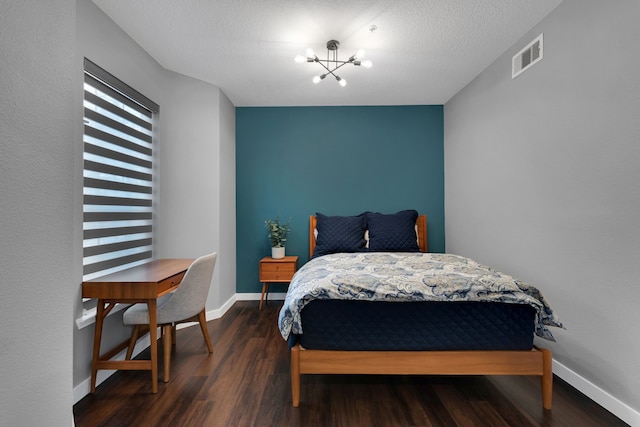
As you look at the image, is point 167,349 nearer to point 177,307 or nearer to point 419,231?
point 177,307

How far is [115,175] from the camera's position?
2.40 meters

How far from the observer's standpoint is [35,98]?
1038 millimetres

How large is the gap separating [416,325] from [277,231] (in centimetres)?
229

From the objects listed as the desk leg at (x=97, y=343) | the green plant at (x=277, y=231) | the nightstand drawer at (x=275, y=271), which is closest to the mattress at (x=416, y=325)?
the desk leg at (x=97, y=343)

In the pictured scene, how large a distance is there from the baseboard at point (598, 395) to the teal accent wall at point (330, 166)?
6.71 feet

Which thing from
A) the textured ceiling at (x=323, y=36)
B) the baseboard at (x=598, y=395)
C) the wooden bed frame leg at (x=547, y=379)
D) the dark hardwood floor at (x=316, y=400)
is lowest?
the dark hardwood floor at (x=316, y=400)

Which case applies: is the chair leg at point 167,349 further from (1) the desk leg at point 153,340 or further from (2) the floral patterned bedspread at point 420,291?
(2) the floral patterned bedspread at point 420,291

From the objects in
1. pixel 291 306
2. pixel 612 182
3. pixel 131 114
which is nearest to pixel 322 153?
pixel 131 114

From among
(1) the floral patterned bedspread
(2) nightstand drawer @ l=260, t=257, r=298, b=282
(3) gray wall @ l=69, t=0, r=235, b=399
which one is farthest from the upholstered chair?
(2) nightstand drawer @ l=260, t=257, r=298, b=282

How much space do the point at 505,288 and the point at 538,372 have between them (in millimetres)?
507

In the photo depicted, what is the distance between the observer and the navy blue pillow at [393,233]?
11.0 feet

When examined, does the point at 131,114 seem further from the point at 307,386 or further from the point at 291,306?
the point at 307,386

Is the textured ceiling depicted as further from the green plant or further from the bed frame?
the bed frame

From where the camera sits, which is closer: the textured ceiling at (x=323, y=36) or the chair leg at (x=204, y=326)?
the textured ceiling at (x=323, y=36)
